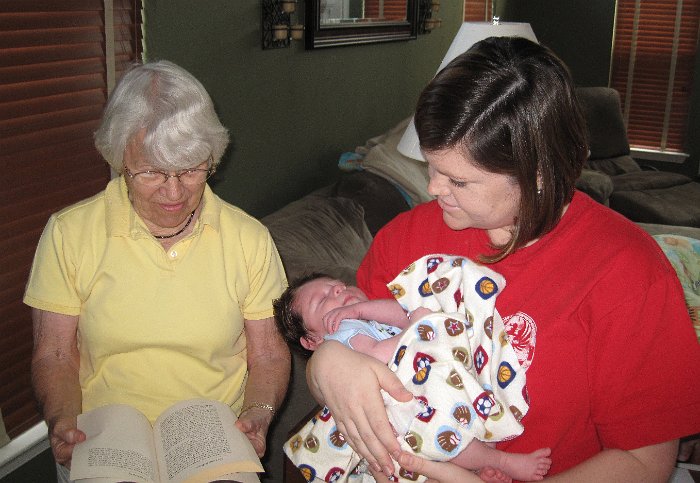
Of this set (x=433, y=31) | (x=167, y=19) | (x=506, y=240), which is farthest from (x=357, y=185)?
(x=506, y=240)

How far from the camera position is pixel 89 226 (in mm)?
1641

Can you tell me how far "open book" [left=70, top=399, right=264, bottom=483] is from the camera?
4.45 ft

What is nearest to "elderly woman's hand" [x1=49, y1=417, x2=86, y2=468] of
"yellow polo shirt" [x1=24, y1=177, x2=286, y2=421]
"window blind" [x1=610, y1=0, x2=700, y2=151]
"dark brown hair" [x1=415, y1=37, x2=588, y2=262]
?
"yellow polo shirt" [x1=24, y1=177, x2=286, y2=421]

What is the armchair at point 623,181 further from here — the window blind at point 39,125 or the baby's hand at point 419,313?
the baby's hand at point 419,313

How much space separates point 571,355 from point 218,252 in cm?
88

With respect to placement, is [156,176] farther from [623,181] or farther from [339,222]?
[623,181]

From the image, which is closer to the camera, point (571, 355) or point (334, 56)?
point (571, 355)

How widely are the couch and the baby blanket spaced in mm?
916

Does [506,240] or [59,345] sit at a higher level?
[506,240]

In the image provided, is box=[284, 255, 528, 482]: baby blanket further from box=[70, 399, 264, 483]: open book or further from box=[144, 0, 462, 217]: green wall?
box=[144, 0, 462, 217]: green wall

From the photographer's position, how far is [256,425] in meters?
1.61

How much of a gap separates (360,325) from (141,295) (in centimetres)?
54

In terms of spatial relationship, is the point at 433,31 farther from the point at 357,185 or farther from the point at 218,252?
the point at 218,252

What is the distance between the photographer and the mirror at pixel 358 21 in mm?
3289
